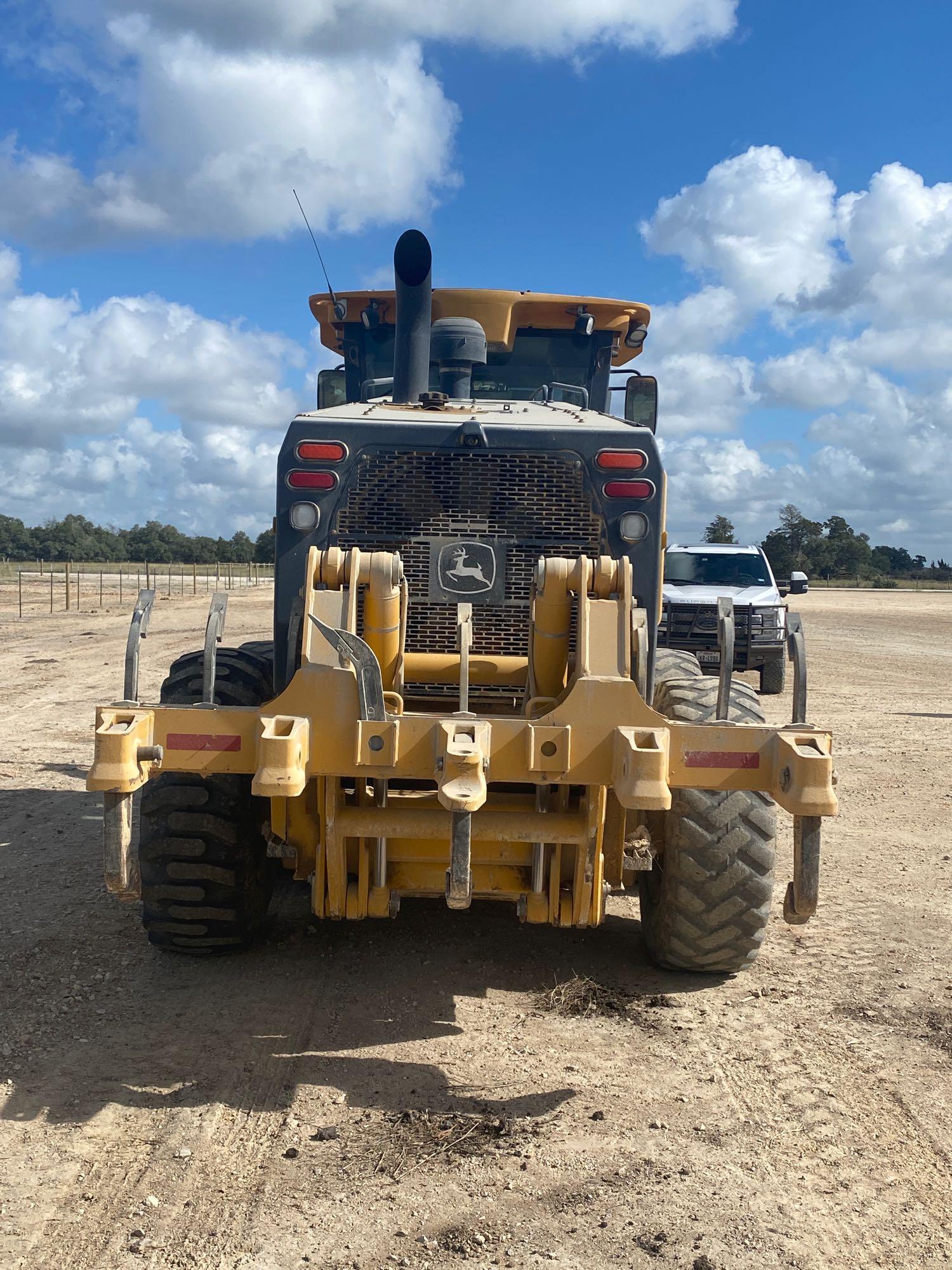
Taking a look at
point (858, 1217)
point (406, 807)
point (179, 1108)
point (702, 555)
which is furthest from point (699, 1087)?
point (702, 555)

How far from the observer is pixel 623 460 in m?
4.73

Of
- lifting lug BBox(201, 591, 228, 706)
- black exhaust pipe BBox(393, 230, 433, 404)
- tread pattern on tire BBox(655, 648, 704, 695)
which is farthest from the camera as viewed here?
black exhaust pipe BBox(393, 230, 433, 404)

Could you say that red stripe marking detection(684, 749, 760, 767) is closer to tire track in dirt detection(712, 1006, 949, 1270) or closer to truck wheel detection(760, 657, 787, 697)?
tire track in dirt detection(712, 1006, 949, 1270)

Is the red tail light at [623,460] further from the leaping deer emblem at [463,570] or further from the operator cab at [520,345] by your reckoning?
the operator cab at [520,345]

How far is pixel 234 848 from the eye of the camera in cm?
449

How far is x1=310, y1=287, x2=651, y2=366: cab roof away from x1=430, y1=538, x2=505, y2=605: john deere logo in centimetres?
264

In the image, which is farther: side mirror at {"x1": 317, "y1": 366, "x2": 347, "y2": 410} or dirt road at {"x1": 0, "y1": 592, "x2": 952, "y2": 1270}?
side mirror at {"x1": 317, "y1": 366, "x2": 347, "y2": 410}

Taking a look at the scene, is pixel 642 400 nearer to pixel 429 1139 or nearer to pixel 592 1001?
pixel 592 1001

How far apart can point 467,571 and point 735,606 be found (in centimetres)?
979

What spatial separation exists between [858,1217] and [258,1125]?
1.85m

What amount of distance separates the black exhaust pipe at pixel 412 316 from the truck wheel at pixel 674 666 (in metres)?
1.88

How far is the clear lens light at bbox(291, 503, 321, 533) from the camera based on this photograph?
4.70m

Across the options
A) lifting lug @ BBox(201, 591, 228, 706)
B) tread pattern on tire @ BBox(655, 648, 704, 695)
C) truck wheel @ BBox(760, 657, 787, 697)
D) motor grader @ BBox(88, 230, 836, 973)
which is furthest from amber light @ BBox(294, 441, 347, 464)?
truck wheel @ BBox(760, 657, 787, 697)

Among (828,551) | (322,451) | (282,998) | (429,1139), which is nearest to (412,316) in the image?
(322,451)
